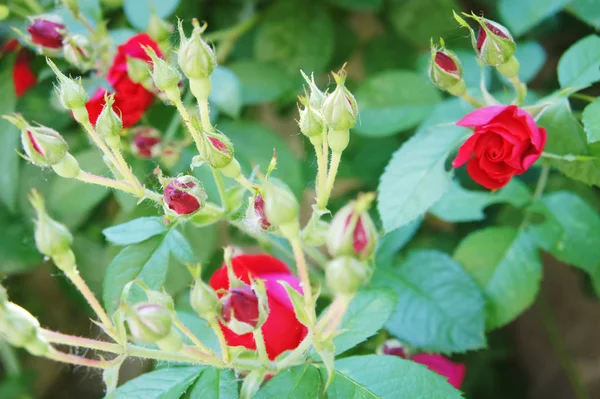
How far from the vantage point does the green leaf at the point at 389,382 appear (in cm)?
52

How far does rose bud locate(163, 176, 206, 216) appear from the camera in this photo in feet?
1.66

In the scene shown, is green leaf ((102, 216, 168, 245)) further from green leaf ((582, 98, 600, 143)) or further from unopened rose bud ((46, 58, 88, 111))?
green leaf ((582, 98, 600, 143))

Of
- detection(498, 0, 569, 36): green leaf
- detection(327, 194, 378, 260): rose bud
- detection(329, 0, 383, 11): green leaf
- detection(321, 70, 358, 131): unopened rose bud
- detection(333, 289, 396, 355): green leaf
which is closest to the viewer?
detection(327, 194, 378, 260): rose bud

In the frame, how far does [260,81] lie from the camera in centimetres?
98

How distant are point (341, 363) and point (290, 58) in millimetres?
662

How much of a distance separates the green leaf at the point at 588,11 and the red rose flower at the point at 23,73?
2.49 ft

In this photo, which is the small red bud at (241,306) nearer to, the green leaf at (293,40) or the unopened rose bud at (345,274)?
the unopened rose bud at (345,274)

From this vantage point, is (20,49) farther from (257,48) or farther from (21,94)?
(257,48)

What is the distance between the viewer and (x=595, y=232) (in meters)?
0.73

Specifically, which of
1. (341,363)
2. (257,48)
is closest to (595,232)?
(341,363)

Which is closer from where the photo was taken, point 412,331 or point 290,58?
point 412,331

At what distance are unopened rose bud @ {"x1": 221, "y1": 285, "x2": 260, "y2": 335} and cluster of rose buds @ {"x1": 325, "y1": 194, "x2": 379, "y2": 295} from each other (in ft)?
0.28

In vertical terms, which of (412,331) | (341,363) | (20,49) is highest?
(20,49)

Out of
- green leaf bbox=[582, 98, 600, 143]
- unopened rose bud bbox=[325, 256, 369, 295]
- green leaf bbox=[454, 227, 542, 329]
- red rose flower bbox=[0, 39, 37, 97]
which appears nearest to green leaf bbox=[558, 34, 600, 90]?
green leaf bbox=[582, 98, 600, 143]
